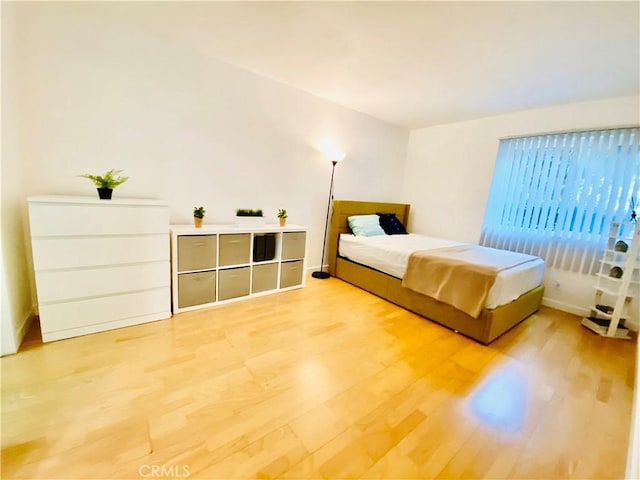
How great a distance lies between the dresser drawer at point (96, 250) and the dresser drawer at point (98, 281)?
0.17ft

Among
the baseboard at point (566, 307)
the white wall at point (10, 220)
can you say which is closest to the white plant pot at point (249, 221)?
the white wall at point (10, 220)

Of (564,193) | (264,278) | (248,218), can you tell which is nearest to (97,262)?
(248,218)

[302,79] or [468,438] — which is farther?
[302,79]

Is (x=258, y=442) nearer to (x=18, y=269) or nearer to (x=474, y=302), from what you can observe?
(x=474, y=302)

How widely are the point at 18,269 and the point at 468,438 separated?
3086mm

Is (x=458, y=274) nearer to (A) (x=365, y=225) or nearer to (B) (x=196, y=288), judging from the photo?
(A) (x=365, y=225)

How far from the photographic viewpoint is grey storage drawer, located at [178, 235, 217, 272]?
7.45 ft

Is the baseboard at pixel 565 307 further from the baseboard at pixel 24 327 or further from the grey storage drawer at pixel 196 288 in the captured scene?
the baseboard at pixel 24 327

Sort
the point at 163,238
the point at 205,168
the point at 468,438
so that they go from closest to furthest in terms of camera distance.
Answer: the point at 468,438 → the point at 163,238 → the point at 205,168

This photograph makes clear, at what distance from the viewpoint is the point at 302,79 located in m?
2.87

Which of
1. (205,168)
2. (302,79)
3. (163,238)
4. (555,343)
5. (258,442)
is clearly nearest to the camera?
(258,442)

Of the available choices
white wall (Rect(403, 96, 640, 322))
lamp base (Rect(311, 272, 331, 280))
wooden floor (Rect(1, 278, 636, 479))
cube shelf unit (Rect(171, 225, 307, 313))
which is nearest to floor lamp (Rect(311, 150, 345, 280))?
lamp base (Rect(311, 272, 331, 280))

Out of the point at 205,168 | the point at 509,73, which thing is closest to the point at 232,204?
the point at 205,168

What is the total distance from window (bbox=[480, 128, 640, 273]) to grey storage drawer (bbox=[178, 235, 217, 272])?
3694 millimetres
